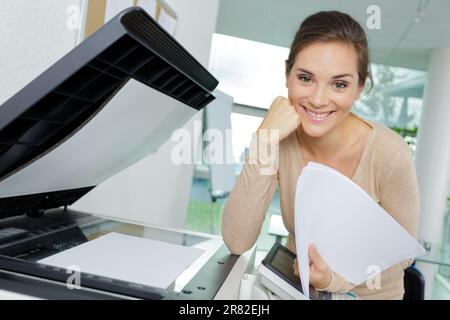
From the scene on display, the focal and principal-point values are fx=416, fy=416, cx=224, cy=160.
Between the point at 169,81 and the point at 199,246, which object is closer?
the point at 169,81

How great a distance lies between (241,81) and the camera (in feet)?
15.0

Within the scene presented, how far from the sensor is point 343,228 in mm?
603

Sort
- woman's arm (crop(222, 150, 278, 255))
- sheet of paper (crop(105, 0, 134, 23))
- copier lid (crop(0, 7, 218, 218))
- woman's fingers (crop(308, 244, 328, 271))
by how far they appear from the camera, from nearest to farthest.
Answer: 1. copier lid (crop(0, 7, 218, 218))
2. woman's fingers (crop(308, 244, 328, 271))
3. woman's arm (crop(222, 150, 278, 255))
4. sheet of paper (crop(105, 0, 134, 23))

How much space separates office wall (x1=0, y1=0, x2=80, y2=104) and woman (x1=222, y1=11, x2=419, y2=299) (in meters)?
0.49

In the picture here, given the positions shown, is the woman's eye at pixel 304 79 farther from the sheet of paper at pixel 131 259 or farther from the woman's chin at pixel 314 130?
the sheet of paper at pixel 131 259

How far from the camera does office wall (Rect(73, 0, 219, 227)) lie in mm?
1327

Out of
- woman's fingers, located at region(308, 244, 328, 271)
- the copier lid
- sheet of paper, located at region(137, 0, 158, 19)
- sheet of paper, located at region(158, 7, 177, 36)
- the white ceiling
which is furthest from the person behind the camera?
the white ceiling

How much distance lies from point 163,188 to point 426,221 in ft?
10.1

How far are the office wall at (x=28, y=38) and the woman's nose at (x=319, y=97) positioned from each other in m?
0.58

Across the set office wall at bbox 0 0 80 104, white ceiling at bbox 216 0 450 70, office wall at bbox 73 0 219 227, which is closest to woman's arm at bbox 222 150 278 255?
office wall at bbox 73 0 219 227

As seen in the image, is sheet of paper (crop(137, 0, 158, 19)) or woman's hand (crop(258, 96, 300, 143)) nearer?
woman's hand (crop(258, 96, 300, 143))
